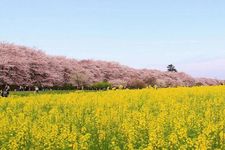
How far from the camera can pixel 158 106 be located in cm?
1719

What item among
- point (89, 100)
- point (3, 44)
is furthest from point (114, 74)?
point (89, 100)

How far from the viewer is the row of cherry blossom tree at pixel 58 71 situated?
1912 inches

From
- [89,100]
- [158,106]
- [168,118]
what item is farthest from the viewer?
[89,100]

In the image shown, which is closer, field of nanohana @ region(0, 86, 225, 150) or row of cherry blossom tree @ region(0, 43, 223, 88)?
field of nanohana @ region(0, 86, 225, 150)

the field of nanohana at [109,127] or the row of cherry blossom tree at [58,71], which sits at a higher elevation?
the row of cherry blossom tree at [58,71]

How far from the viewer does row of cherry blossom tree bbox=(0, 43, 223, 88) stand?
48.6 metres

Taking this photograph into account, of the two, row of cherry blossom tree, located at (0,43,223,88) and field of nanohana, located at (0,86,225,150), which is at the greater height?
row of cherry blossom tree, located at (0,43,223,88)

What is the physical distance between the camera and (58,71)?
53281 mm

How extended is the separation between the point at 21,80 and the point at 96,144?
3804 cm

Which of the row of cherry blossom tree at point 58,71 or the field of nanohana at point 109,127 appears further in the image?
the row of cherry blossom tree at point 58,71

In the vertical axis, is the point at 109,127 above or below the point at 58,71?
below

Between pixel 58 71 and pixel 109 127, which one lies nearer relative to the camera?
pixel 109 127

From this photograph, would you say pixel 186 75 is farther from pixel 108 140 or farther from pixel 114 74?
pixel 108 140

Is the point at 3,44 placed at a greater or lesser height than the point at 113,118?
greater
